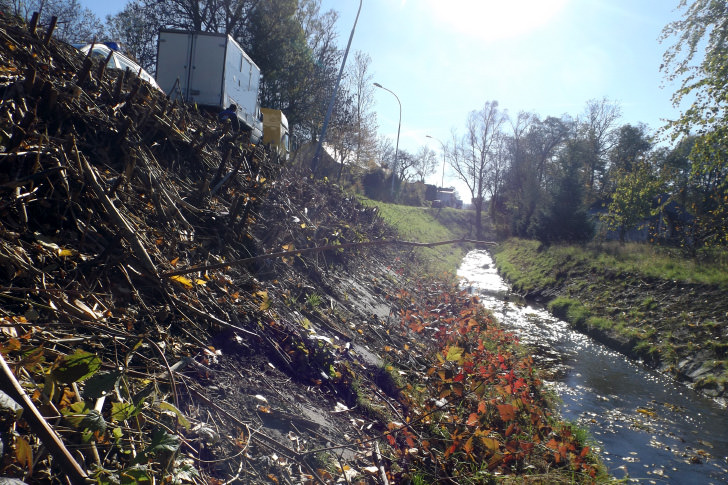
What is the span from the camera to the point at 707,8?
44.9 feet

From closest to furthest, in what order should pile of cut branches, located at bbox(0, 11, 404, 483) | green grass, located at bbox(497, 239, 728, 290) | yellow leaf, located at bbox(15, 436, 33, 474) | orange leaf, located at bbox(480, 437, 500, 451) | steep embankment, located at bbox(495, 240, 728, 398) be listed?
yellow leaf, located at bbox(15, 436, 33, 474) < pile of cut branches, located at bbox(0, 11, 404, 483) < orange leaf, located at bbox(480, 437, 500, 451) < steep embankment, located at bbox(495, 240, 728, 398) < green grass, located at bbox(497, 239, 728, 290)

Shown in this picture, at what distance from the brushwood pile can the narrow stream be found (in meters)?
1.07

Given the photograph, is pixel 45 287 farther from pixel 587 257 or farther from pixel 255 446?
pixel 587 257

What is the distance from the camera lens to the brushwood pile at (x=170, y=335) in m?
2.36

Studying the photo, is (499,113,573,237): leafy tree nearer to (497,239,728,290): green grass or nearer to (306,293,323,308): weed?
(497,239,728,290): green grass

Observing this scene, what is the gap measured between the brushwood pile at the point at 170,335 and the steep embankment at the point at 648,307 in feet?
18.1

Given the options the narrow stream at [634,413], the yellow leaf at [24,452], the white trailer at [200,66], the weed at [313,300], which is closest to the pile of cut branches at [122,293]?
the yellow leaf at [24,452]

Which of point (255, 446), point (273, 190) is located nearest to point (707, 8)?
point (273, 190)

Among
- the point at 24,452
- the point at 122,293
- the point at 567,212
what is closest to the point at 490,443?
the point at 122,293

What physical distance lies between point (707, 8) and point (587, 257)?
1060 centimetres

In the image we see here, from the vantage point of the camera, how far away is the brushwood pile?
2.36m

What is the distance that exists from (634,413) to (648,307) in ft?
23.0

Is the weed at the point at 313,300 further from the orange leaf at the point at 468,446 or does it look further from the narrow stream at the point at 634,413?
the narrow stream at the point at 634,413

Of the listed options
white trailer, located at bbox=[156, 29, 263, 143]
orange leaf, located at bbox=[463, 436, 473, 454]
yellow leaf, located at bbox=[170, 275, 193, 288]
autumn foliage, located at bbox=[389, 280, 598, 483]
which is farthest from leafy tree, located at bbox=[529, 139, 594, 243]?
yellow leaf, located at bbox=[170, 275, 193, 288]
